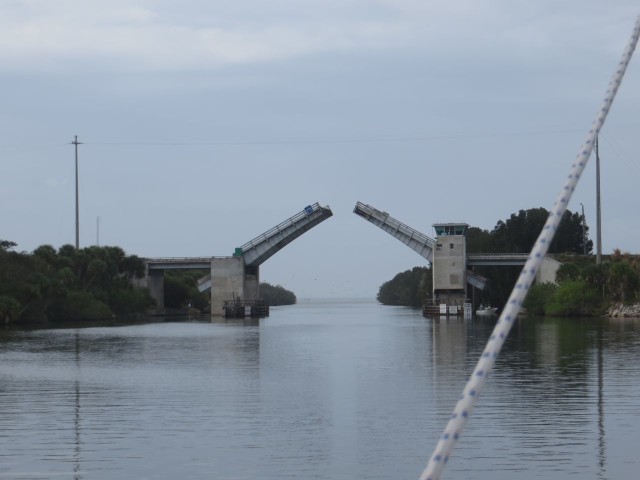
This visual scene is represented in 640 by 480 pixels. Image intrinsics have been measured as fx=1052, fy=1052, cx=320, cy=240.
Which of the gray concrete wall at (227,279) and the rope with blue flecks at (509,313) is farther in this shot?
the gray concrete wall at (227,279)

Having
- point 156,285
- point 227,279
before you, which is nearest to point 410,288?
point 156,285

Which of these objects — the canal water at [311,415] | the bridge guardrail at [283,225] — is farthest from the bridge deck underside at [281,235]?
the canal water at [311,415]

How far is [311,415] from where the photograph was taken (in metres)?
16.3

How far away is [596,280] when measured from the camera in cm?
6269

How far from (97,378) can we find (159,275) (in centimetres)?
6125

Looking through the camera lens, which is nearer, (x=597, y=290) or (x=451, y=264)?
(x=597, y=290)

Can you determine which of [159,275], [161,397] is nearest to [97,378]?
[161,397]

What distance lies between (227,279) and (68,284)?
38.9ft

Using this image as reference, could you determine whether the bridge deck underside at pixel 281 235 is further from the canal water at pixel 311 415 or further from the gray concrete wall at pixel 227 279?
the canal water at pixel 311 415

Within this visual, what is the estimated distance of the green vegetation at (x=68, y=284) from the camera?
59.5m

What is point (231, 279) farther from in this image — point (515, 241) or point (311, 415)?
point (311, 415)

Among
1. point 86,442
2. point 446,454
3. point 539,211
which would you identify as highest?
point 539,211

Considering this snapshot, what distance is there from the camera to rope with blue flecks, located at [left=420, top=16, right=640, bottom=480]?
3.61 meters

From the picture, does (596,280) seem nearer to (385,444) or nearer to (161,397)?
(161,397)
